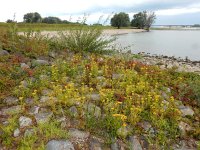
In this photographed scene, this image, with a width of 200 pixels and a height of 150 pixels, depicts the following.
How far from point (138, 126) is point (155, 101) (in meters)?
0.82

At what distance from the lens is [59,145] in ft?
15.1

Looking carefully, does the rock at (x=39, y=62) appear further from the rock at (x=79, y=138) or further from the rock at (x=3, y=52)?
the rock at (x=79, y=138)

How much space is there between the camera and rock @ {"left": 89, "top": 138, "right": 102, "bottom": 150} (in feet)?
15.6

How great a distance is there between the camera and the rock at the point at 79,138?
474 cm

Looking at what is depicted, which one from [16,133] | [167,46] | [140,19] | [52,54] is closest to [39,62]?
[52,54]

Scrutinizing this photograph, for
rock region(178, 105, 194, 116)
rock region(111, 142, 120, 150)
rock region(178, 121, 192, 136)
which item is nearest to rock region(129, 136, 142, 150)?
rock region(111, 142, 120, 150)

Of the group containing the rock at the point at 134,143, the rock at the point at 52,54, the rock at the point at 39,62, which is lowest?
the rock at the point at 134,143

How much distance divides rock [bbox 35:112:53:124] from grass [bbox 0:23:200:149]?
0.08 meters

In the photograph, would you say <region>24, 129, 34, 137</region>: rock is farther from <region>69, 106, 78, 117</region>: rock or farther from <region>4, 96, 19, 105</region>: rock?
<region>4, 96, 19, 105</region>: rock

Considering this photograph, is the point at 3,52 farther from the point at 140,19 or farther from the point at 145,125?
the point at 140,19

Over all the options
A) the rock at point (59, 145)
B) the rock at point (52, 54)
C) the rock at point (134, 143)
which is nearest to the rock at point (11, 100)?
the rock at point (59, 145)

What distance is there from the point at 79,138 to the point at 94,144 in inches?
9.7

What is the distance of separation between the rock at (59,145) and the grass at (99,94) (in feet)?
0.31

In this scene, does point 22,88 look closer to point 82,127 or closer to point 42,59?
point 82,127
